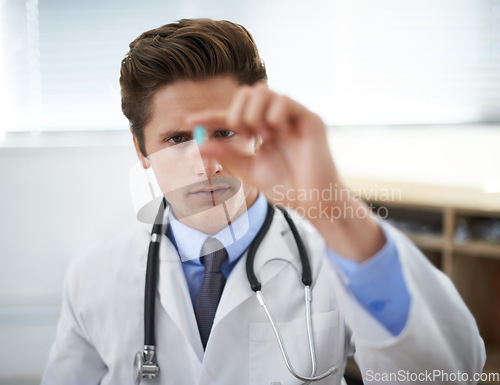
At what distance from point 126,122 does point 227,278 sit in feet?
1.10

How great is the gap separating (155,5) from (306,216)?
1.97 feet

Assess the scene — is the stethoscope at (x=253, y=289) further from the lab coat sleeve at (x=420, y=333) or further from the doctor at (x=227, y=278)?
the lab coat sleeve at (x=420, y=333)

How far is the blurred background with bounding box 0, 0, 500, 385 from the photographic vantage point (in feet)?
Answer: 3.14

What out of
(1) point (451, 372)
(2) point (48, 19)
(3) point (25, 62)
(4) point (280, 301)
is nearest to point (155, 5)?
(2) point (48, 19)

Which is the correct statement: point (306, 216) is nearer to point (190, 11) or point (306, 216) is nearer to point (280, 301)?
point (280, 301)

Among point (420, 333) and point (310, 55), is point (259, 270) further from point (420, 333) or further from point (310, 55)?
point (310, 55)

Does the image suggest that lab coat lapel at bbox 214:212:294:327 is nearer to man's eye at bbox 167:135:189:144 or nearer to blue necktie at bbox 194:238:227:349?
blue necktie at bbox 194:238:227:349

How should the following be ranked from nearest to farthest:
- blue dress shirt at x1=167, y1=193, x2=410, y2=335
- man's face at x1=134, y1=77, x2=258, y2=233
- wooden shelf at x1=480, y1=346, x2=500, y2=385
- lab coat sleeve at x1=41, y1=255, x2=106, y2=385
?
blue dress shirt at x1=167, y1=193, x2=410, y2=335 → man's face at x1=134, y1=77, x2=258, y2=233 → lab coat sleeve at x1=41, y1=255, x2=106, y2=385 → wooden shelf at x1=480, y1=346, x2=500, y2=385

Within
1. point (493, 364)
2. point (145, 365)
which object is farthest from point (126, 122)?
point (493, 364)

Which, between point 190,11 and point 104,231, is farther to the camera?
point 104,231

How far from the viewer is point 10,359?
4.60 ft

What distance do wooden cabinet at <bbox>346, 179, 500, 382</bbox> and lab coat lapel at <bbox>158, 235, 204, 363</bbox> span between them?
881 millimetres

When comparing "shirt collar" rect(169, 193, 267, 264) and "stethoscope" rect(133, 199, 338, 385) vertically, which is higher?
"shirt collar" rect(169, 193, 267, 264)

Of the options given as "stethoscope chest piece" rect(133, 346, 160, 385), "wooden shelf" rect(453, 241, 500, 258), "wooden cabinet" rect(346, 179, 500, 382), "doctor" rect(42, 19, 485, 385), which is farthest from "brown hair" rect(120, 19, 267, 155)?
"wooden shelf" rect(453, 241, 500, 258)
